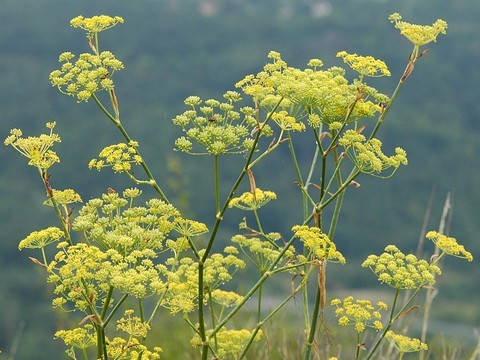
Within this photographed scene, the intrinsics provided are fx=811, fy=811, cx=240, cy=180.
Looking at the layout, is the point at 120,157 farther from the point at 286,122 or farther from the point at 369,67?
the point at 369,67

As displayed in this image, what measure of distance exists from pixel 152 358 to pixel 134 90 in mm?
161213

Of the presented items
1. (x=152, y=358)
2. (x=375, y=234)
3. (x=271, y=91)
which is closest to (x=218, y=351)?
(x=152, y=358)

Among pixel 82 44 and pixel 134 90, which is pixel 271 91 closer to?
pixel 134 90

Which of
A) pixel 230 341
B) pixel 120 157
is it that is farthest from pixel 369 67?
pixel 230 341

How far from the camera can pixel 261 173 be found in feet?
479

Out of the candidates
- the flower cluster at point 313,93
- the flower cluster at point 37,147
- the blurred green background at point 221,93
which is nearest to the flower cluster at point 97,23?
the flower cluster at point 37,147

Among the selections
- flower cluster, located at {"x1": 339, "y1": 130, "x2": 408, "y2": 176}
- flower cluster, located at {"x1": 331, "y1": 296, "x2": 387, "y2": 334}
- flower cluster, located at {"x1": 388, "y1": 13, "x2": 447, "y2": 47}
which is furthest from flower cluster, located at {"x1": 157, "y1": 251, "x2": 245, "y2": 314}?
flower cluster, located at {"x1": 388, "y1": 13, "x2": 447, "y2": 47}

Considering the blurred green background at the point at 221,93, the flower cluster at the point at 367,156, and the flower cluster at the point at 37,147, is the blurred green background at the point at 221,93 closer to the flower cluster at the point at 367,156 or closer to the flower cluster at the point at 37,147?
the flower cluster at the point at 37,147

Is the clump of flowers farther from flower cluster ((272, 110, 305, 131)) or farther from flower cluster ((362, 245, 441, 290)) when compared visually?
flower cluster ((362, 245, 441, 290))

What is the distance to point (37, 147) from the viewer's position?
342 centimetres

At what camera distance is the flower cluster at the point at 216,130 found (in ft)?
11.1

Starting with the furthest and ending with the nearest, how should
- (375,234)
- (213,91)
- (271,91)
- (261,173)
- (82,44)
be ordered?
(82,44), (213,91), (261,173), (375,234), (271,91)

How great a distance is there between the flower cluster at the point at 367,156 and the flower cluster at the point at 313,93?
9 cm

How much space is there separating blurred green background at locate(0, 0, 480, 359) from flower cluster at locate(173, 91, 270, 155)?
3584 inches
